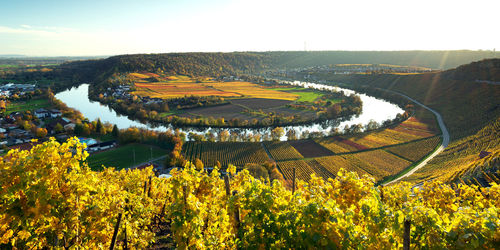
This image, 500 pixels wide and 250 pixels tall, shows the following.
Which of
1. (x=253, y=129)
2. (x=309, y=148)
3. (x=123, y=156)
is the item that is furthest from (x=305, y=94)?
(x=123, y=156)

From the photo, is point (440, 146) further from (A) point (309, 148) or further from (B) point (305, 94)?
(B) point (305, 94)

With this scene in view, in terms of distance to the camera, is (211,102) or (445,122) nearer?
(445,122)

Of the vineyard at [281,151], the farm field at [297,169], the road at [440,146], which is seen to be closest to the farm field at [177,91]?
the road at [440,146]

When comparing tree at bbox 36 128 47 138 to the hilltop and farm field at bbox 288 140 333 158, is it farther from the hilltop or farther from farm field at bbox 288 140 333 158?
the hilltop

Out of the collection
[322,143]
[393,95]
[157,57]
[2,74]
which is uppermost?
[157,57]

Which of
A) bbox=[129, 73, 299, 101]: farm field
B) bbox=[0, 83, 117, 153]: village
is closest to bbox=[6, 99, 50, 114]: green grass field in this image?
bbox=[0, 83, 117, 153]: village

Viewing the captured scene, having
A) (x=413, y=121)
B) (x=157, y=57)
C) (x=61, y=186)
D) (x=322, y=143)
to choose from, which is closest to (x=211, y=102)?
(x=322, y=143)

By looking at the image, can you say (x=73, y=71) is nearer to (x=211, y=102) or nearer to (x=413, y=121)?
(x=211, y=102)
